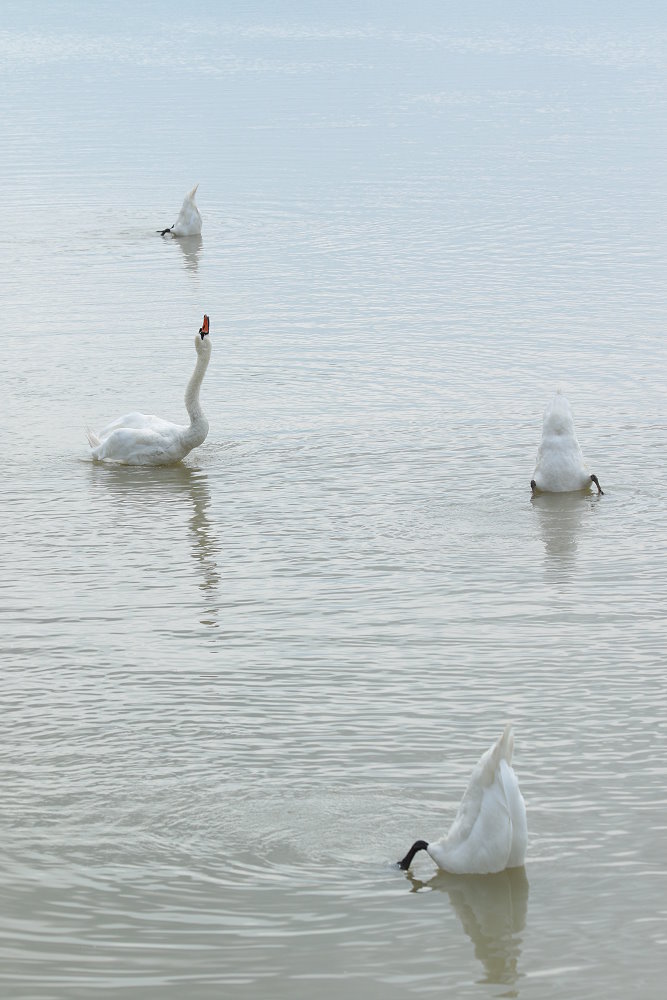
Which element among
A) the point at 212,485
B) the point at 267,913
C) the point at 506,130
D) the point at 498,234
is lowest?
the point at 267,913

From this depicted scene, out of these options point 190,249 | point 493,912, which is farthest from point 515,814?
point 190,249

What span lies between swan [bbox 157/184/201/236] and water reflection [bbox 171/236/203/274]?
104mm

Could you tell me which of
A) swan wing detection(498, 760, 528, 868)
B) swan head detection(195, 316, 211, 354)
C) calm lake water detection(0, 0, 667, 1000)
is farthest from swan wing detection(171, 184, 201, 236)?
swan wing detection(498, 760, 528, 868)

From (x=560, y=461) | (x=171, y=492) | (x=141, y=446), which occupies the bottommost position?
(x=171, y=492)

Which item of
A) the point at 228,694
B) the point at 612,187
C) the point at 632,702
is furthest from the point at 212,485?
the point at 612,187

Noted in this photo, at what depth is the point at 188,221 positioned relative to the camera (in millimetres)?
27266

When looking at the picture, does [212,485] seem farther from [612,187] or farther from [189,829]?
[612,187]

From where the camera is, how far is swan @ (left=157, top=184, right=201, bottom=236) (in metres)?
27.0

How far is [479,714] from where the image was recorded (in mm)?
9578

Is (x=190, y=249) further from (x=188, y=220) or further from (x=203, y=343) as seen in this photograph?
(x=203, y=343)

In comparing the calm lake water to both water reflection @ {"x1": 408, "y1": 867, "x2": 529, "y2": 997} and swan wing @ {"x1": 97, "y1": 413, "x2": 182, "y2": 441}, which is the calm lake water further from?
swan wing @ {"x1": 97, "y1": 413, "x2": 182, "y2": 441}

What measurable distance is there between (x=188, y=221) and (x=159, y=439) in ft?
41.7

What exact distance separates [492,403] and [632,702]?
779 cm

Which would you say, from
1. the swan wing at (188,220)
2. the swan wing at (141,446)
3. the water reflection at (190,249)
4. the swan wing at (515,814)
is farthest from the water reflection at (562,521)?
the swan wing at (188,220)
